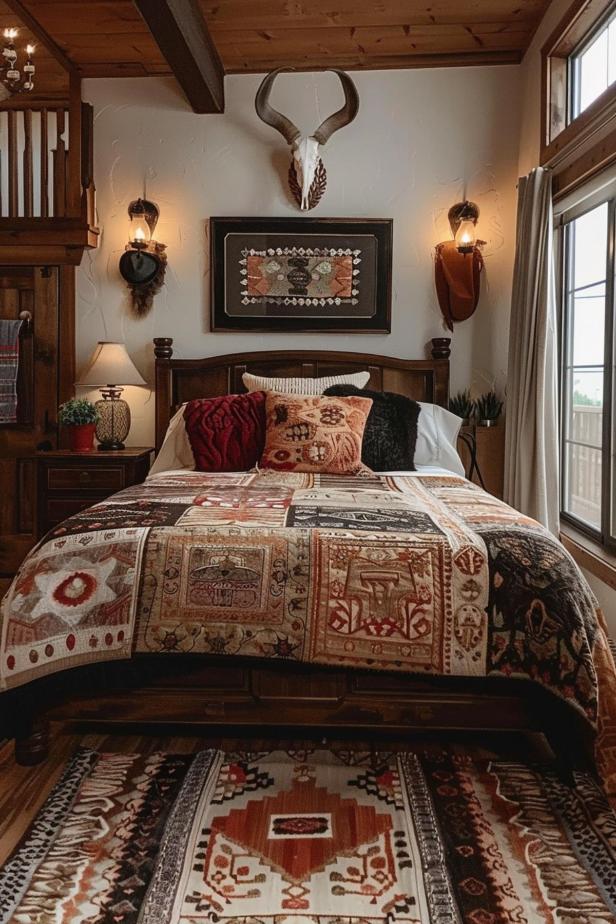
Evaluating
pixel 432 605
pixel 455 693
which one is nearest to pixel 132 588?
pixel 432 605

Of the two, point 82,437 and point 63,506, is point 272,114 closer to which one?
point 82,437

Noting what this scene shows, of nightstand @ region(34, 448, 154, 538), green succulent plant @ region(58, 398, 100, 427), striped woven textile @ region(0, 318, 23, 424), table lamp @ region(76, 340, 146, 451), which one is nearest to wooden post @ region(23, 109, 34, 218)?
striped woven textile @ region(0, 318, 23, 424)

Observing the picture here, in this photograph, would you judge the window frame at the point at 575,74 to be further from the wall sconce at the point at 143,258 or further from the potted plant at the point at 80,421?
the potted plant at the point at 80,421

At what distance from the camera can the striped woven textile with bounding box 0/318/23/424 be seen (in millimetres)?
4168

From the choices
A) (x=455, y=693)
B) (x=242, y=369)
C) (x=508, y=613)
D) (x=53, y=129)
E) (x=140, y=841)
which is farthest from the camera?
(x=53, y=129)

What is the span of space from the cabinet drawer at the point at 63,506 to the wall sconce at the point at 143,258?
1.16m

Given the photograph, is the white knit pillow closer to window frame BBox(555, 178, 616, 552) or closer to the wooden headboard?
the wooden headboard

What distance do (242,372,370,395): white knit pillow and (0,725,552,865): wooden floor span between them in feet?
6.23

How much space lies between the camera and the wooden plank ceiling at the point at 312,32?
11.5ft

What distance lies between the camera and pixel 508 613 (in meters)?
1.86

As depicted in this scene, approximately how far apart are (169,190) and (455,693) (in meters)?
3.29

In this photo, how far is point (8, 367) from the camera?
13.7ft

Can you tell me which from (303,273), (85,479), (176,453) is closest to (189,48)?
(303,273)

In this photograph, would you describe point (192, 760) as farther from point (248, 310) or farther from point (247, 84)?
point (247, 84)
